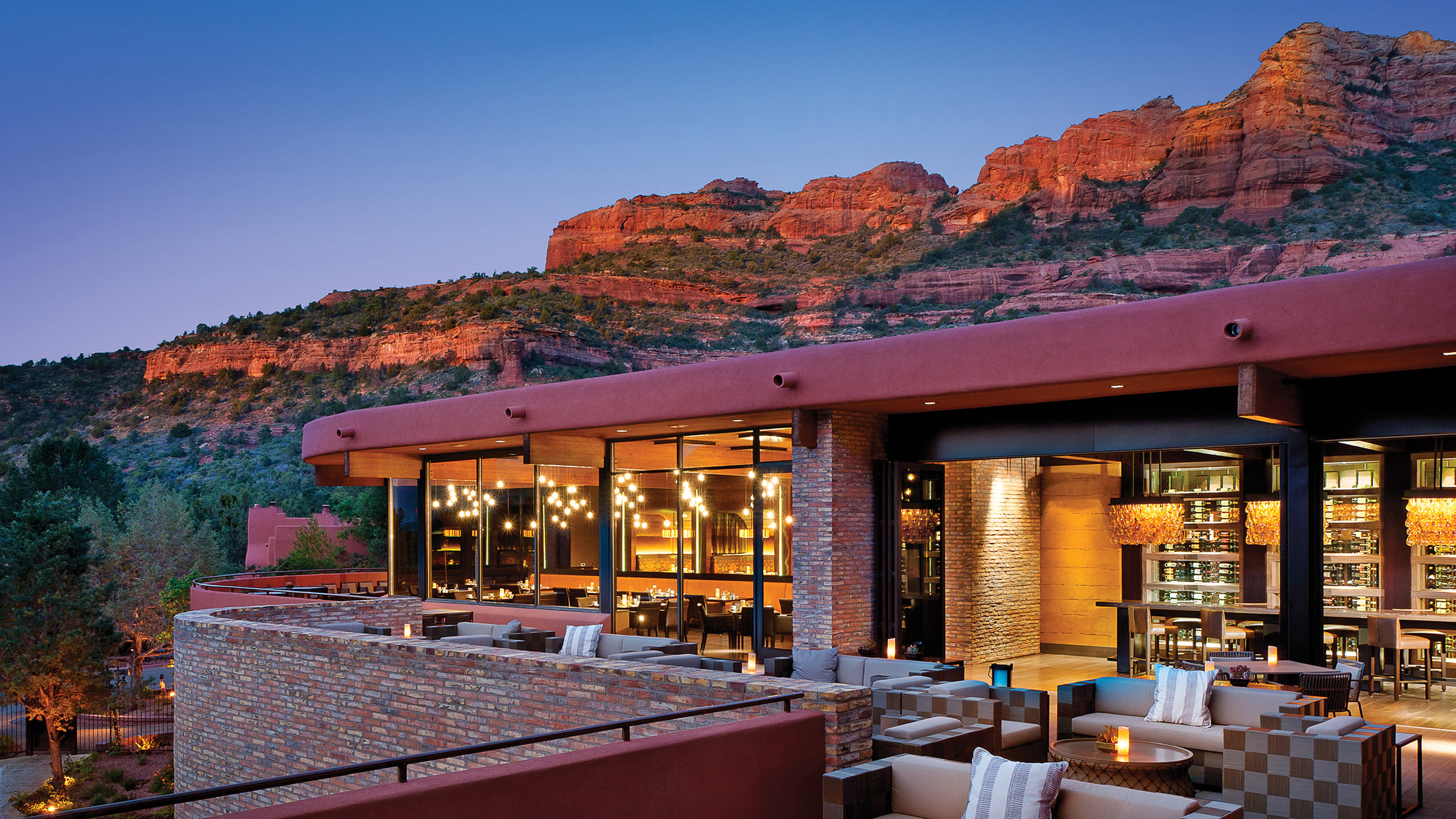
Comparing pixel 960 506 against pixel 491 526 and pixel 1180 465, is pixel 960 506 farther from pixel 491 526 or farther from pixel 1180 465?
pixel 491 526

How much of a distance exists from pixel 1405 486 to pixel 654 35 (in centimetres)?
7216

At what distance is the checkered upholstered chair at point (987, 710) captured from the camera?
6.97 metres

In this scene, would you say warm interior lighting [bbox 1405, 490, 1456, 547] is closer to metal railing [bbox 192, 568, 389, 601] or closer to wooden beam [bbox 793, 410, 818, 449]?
wooden beam [bbox 793, 410, 818, 449]

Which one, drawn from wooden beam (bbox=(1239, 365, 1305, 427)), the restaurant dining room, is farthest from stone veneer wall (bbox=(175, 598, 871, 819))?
wooden beam (bbox=(1239, 365, 1305, 427))

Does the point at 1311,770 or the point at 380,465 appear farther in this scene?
the point at 380,465

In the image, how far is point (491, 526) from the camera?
1848 cm

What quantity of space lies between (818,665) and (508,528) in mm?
9083

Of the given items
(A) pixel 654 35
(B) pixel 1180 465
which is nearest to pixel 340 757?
(B) pixel 1180 465

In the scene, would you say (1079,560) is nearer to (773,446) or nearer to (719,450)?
(773,446)

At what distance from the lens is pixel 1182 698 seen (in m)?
7.74

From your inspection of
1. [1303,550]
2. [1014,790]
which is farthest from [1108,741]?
[1303,550]

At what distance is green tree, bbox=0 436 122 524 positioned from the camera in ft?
141

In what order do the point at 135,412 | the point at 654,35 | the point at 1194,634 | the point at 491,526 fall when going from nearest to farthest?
the point at 1194,634
the point at 491,526
the point at 135,412
the point at 654,35

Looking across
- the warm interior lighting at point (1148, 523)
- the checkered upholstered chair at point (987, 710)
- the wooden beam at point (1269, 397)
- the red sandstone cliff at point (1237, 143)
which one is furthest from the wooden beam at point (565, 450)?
the red sandstone cliff at point (1237, 143)
